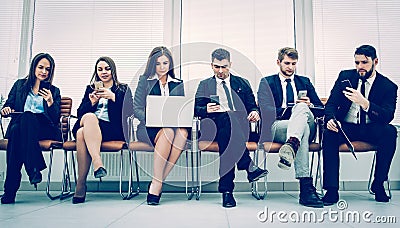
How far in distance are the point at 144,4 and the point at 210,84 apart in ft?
4.52

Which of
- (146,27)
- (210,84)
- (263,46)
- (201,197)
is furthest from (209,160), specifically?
(146,27)

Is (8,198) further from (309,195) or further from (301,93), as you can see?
(301,93)

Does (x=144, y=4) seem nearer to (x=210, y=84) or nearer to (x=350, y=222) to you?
(x=210, y=84)

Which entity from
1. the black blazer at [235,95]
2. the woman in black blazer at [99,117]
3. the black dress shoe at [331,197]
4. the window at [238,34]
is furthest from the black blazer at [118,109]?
the black dress shoe at [331,197]

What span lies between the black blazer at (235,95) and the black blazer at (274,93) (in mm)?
86

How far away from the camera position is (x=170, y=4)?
341 cm

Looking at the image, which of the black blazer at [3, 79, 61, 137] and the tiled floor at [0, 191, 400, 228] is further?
the black blazer at [3, 79, 61, 137]

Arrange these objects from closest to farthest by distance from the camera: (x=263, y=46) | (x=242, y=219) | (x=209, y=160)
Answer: (x=242, y=219)
(x=209, y=160)
(x=263, y=46)

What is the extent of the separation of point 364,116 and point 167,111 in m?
1.36

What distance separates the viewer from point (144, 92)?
2.55 meters

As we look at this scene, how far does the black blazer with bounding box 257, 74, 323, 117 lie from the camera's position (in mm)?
2545

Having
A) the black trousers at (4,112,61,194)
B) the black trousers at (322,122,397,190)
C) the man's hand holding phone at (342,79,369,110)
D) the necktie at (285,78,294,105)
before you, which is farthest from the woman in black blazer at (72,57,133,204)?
the man's hand holding phone at (342,79,369,110)

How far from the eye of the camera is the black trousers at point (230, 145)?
2145mm

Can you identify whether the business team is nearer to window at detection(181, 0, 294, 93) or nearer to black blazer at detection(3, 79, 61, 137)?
black blazer at detection(3, 79, 61, 137)
